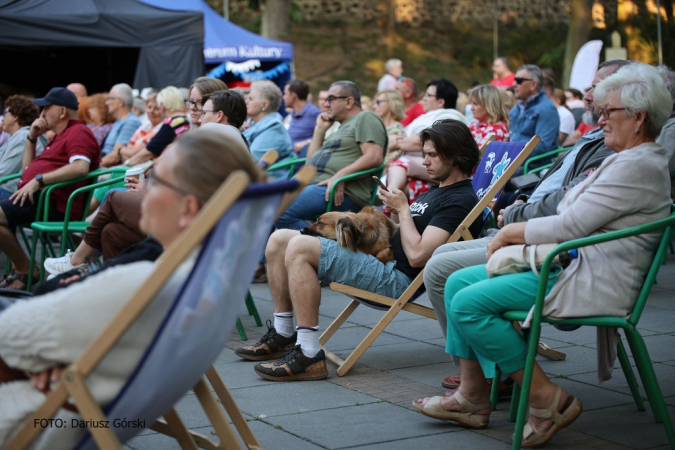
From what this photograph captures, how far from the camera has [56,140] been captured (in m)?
6.68

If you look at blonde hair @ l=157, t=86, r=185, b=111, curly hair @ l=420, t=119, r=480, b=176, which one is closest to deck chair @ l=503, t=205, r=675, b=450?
curly hair @ l=420, t=119, r=480, b=176

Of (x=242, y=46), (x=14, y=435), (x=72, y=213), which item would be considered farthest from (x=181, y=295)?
(x=242, y=46)

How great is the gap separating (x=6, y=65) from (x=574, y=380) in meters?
12.6

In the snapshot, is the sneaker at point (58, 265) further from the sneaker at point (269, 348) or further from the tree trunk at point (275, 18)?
the tree trunk at point (275, 18)

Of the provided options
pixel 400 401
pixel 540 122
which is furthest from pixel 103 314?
pixel 540 122

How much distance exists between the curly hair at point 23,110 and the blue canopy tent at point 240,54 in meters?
6.39

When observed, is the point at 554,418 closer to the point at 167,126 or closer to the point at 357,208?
the point at 357,208

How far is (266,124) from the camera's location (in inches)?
281

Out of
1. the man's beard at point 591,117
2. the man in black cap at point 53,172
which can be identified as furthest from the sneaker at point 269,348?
the man in black cap at point 53,172

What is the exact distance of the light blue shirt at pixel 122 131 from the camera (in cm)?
942

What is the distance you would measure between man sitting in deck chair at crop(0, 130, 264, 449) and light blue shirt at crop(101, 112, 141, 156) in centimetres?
757

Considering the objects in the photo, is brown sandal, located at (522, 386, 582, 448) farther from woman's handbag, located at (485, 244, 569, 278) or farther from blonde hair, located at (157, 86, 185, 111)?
blonde hair, located at (157, 86, 185, 111)

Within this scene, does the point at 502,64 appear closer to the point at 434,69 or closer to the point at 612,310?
the point at 612,310

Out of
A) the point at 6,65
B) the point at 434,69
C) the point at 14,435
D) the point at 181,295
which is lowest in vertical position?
the point at 434,69
